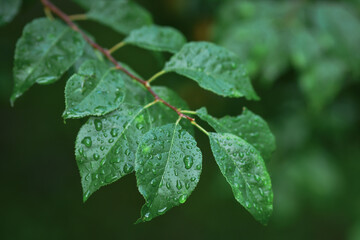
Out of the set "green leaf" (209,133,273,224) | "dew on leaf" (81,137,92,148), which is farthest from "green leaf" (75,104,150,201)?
"green leaf" (209,133,273,224)

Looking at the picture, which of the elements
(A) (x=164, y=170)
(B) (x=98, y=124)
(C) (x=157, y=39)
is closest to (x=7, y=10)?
(C) (x=157, y=39)

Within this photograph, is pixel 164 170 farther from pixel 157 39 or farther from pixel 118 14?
pixel 118 14

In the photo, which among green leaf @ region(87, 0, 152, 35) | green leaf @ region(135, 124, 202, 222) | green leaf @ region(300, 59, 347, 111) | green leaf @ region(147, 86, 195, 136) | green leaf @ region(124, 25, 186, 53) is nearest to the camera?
green leaf @ region(135, 124, 202, 222)

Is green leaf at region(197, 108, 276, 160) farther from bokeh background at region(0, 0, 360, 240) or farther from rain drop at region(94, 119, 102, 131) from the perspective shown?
→ bokeh background at region(0, 0, 360, 240)

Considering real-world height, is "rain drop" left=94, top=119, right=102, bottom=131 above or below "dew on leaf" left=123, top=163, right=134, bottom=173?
above

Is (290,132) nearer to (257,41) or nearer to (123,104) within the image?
(257,41)

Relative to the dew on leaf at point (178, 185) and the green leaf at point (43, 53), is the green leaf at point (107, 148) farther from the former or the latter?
the green leaf at point (43, 53)

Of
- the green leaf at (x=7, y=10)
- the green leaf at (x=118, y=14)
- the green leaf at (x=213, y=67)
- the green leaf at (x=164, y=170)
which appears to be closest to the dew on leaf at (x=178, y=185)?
the green leaf at (x=164, y=170)
